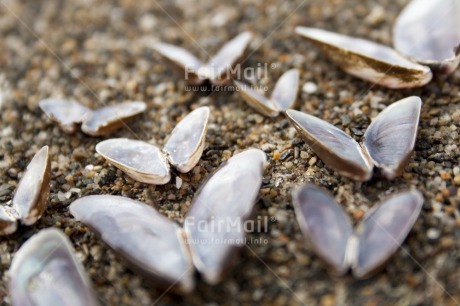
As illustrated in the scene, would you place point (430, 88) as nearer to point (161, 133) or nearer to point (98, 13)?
point (161, 133)

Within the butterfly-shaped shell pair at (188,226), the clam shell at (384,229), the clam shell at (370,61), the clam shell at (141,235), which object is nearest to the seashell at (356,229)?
the clam shell at (384,229)

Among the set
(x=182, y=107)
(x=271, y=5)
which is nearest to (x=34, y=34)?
(x=182, y=107)

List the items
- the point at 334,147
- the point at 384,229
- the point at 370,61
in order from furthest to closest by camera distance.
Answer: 1. the point at 370,61
2. the point at 334,147
3. the point at 384,229

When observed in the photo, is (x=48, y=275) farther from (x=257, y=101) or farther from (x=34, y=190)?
(x=257, y=101)

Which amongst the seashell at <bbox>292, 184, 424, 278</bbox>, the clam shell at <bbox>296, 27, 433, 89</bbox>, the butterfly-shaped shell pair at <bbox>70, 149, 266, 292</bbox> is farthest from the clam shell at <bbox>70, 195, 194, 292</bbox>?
the clam shell at <bbox>296, 27, 433, 89</bbox>

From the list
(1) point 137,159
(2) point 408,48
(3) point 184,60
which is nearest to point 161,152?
Answer: (1) point 137,159

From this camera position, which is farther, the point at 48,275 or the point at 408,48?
the point at 408,48
